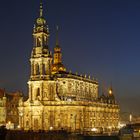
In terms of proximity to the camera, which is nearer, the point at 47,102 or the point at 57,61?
the point at 47,102

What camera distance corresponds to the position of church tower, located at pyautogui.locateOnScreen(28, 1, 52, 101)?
10619cm

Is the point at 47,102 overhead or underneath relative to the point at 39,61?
underneath

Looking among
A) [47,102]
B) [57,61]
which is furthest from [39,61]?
[57,61]

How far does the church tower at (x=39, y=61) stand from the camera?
10619 centimetres

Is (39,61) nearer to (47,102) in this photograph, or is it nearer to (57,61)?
(47,102)

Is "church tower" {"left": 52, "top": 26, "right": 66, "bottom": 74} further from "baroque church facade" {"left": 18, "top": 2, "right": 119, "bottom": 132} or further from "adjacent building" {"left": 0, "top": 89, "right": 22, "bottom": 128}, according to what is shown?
"adjacent building" {"left": 0, "top": 89, "right": 22, "bottom": 128}

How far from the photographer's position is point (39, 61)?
352 feet

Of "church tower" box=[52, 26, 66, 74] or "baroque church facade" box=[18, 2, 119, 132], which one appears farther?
"church tower" box=[52, 26, 66, 74]

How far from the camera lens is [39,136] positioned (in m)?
82.6

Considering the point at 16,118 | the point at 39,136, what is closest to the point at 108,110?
the point at 16,118

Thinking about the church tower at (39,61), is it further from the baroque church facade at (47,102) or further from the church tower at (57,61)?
the church tower at (57,61)

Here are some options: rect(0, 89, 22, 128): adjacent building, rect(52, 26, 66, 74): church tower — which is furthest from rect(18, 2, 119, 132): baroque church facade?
rect(0, 89, 22, 128): adjacent building

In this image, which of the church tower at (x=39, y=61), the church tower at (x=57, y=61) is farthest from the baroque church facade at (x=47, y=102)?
the church tower at (x=57, y=61)

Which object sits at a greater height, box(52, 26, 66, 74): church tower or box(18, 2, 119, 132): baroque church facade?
box(52, 26, 66, 74): church tower
